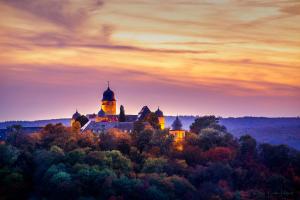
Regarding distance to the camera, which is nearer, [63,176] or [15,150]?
[63,176]

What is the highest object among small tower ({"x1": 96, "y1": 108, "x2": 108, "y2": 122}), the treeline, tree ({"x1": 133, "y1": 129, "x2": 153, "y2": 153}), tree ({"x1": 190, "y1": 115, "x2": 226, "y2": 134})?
small tower ({"x1": 96, "y1": 108, "x2": 108, "y2": 122})

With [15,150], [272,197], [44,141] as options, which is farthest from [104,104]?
[272,197]

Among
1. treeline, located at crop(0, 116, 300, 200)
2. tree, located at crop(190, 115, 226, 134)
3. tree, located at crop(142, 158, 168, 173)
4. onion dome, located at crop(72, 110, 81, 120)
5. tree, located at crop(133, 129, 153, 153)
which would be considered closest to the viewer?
treeline, located at crop(0, 116, 300, 200)

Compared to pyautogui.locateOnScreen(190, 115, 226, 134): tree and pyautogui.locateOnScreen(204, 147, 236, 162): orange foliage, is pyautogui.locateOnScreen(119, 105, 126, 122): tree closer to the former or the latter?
pyautogui.locateOnScreen(190, 115, 226, 134): tree

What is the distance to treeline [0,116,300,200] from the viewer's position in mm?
66188

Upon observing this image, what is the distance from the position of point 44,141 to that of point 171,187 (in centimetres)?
2111

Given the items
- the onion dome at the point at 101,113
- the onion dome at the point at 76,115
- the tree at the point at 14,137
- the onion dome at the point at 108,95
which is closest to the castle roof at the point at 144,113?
the onion dome at the point at 101,113

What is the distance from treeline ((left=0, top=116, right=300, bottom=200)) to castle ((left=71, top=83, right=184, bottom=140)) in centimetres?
381

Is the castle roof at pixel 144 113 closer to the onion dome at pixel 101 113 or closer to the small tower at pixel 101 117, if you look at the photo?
the small tower at pixel 101 117

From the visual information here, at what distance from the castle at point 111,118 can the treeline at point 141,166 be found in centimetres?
381

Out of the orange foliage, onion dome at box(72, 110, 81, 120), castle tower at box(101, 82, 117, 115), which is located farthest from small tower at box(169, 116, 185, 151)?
onion dome at box(72, 110, 81, 120)

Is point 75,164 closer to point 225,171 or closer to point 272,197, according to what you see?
point 225,171

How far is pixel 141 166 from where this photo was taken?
2904 inches

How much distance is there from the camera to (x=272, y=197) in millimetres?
70812
